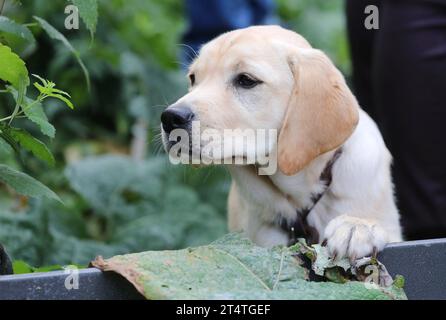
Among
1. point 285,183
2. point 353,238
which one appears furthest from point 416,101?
point 353,238

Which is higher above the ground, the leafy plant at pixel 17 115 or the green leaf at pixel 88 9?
the green leaf at pixel 88 9

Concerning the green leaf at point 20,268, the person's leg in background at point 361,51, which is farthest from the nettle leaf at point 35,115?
the person's leg in background at point 361,51

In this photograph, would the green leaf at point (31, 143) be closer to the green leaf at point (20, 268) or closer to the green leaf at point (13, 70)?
the green leaf at point (13, 70)

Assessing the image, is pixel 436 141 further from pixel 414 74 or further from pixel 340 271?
pixel 340 271

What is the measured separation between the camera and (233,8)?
5215mm

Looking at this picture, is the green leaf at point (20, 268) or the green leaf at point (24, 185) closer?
the green leaf at point (24, 185)

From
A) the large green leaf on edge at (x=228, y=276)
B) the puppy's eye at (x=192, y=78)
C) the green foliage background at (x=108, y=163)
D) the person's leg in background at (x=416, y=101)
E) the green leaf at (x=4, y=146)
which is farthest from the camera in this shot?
the green foliage background at (x=108, y=163)

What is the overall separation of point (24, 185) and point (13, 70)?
0.25m

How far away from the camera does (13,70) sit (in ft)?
6.30

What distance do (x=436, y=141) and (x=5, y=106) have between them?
1.92m

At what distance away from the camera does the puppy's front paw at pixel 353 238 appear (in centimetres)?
215

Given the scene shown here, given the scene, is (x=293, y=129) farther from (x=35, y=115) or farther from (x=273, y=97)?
(x=35, y=115)

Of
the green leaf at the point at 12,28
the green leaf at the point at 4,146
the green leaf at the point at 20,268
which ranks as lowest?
the green leaf at the point at 20,268

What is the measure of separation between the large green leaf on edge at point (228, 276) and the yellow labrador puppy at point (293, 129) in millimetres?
394
